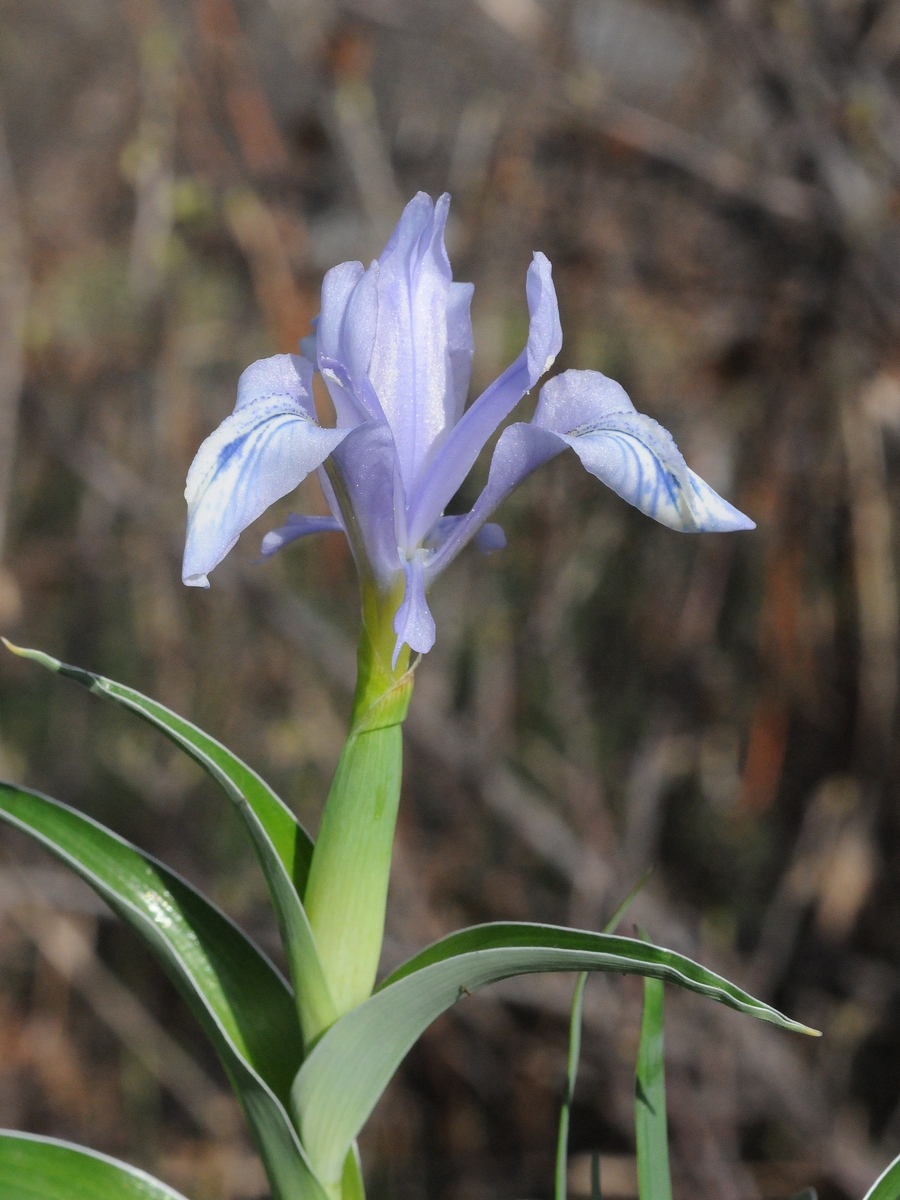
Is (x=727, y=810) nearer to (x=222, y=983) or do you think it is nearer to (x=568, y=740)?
(x=568, y=740)

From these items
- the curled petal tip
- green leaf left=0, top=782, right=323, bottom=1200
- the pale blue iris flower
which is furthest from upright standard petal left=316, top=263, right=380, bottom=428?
green leaf left=0, top=782, right=323, bottom=1200

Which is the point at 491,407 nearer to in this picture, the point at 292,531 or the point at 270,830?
the point at 292,531

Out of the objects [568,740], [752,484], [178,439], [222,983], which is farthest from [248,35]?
[222,983]

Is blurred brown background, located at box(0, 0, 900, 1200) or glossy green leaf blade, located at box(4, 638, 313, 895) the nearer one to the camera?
glossy green leaf blade, located at box(4, 638, 313, 895)

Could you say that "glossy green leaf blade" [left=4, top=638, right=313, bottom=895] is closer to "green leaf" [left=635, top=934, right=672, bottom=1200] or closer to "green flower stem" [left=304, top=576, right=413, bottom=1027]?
"green flower stem" [left=304, top=576, right=413, bottom=1027]

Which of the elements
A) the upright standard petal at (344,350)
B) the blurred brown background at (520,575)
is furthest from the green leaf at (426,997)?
the blurred brown background at (520,575)

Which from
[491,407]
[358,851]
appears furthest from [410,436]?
[358,851]
